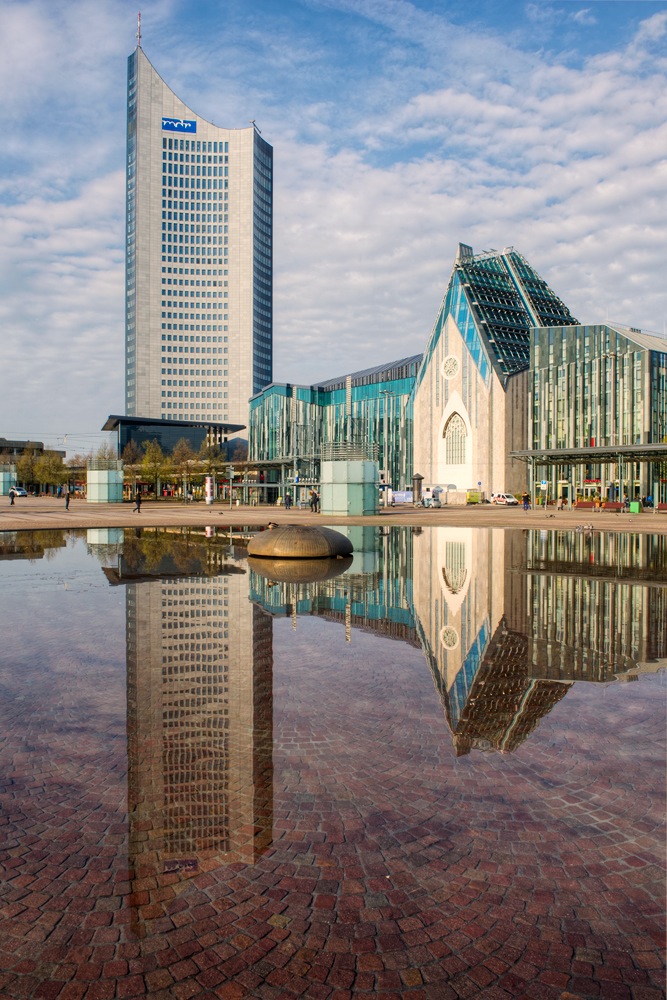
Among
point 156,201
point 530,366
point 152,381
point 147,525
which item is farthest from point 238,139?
point 147,525

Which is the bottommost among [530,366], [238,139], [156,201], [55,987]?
[55,987]

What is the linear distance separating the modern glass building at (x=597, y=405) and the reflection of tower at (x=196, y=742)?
56.9 m

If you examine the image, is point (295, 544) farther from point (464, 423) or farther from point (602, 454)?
point (464, 423)

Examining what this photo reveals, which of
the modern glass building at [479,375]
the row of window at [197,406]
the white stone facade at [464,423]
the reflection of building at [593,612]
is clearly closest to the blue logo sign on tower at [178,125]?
the row of window at [197,406]

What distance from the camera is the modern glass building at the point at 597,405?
227ft

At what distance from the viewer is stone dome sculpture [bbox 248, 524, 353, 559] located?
19.2m

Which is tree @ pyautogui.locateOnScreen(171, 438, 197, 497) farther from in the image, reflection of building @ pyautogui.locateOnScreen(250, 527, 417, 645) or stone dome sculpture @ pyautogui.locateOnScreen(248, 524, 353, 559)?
reflection of building @ pyautogui.locateOnScreen(250, 527, 417, 645)

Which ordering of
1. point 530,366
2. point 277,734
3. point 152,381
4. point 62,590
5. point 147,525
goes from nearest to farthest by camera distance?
1. point 277,734
2. point 62,590
3. point 147,525
4. point 530,366
5. point 152,381

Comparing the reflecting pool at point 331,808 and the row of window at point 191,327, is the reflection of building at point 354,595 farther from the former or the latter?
the row of window at point 191,327

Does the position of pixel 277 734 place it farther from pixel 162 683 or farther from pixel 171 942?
pixel 171 942

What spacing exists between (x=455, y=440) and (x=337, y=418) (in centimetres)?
2999

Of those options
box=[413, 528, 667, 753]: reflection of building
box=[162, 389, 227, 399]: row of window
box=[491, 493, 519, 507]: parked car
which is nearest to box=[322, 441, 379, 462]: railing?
box=[413, 528, 667, 753]: reflection of building

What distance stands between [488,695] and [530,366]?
272ft

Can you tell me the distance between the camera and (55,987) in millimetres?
2916
